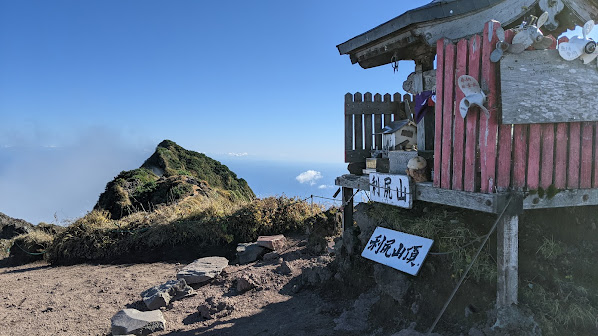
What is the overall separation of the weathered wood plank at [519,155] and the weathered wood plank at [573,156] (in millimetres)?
572

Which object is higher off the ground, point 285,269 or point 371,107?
point 371,107

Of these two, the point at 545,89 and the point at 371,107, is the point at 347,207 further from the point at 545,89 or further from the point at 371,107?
the point at 545,89

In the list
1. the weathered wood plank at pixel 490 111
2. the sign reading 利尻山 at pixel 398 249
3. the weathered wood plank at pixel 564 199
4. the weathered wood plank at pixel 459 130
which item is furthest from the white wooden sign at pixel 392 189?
the weathered wood plank at pixel 564 199

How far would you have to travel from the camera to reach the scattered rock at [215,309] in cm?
556

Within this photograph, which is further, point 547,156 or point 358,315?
point 358,315

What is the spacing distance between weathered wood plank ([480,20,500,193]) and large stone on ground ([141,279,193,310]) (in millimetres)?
5151

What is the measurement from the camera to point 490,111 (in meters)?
3.58

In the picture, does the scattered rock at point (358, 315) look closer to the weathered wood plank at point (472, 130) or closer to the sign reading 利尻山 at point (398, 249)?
the sign reading 利尻山 at point (398, 249)

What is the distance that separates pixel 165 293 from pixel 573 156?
6.04 metres

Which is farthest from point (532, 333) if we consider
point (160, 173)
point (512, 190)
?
point (160, 173)

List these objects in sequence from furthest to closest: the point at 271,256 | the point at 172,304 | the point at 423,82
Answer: the point at 271,256 < the point at 172,304 < the point at 423,82

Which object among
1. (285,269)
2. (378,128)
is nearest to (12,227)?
(285,269)

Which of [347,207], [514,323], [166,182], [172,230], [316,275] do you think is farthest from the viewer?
[166,182]

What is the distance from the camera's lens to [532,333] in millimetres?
3395
